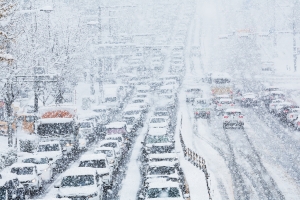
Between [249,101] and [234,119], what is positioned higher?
[249,101]

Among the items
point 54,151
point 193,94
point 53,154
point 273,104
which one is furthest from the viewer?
point 193,94

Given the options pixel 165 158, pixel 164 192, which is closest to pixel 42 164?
pixel 165 158

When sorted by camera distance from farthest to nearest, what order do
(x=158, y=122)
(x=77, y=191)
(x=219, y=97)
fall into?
(x=219, y=97) < (x=158, y=122) < (x=77, y=191)

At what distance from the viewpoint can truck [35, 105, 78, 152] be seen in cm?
3294

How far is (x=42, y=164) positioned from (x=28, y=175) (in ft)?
9.04

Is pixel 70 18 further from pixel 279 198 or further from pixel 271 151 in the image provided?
pixel 279 198

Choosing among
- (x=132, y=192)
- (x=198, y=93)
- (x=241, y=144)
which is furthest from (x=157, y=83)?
(x=132, y=192)

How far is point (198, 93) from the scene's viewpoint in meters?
56.1

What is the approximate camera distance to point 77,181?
20578 millimetres

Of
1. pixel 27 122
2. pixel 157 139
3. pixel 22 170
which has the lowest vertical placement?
pixel 22 170

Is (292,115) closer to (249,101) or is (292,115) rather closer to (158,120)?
(158,120)

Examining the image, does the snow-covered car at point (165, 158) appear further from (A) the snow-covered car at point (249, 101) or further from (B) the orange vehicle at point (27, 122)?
(A) the snow-covered car at point (249, 101)

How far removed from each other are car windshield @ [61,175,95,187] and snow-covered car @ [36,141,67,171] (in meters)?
9.34

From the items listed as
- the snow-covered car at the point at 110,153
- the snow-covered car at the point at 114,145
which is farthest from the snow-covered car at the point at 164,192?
the snow-covered car at the point at 114,145
